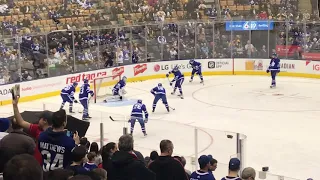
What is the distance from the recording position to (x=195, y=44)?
81.9 feet

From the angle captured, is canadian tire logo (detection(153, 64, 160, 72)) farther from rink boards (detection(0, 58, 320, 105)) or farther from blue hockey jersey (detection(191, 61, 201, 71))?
blue hockey jersey (detection(191, 61, 201, 71))

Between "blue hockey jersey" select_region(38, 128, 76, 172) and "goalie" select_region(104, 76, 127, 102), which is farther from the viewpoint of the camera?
"goalie" select_region(104, 76, 127, 102)

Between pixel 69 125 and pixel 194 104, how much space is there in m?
10.9

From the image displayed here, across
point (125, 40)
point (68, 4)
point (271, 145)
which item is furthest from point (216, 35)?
point (271, 145)

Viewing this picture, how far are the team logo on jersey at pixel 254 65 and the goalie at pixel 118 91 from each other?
27.0 ft

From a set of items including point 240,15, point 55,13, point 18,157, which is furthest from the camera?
point 240,15

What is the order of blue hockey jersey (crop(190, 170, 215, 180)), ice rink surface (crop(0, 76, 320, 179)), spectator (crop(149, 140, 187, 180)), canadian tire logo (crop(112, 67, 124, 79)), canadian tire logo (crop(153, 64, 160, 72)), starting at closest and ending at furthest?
1. spectator (crop(149, 140, 187, 180))
2. blue hockey jersey (crop(190, 170, 215, 180))
3. ice rink surface (crop(0, 76, 320, 179))
4. canadian tire logo (crop(112, 67, 124, 79))
5. canadian tire logo (crop(153, 64, 160, 72))

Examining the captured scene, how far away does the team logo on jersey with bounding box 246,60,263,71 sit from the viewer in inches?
971

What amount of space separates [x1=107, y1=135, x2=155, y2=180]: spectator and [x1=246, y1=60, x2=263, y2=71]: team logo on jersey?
20492 millimetres

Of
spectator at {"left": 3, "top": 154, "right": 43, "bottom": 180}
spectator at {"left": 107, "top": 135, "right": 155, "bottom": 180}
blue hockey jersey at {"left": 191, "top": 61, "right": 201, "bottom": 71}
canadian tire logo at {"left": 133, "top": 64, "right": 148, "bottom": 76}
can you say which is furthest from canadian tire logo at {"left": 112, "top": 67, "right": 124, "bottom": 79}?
spectator at {"left": 3, "top": 154, "right": 43, "bottom": 180}

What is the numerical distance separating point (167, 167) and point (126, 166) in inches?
17.5

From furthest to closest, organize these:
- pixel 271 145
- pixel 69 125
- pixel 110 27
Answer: pixel 110 27, pixel 271 145, pixel 69 125

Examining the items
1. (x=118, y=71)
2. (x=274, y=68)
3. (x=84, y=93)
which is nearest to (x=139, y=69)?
(x=118, y=71)

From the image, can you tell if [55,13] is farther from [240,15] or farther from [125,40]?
[240,15]
